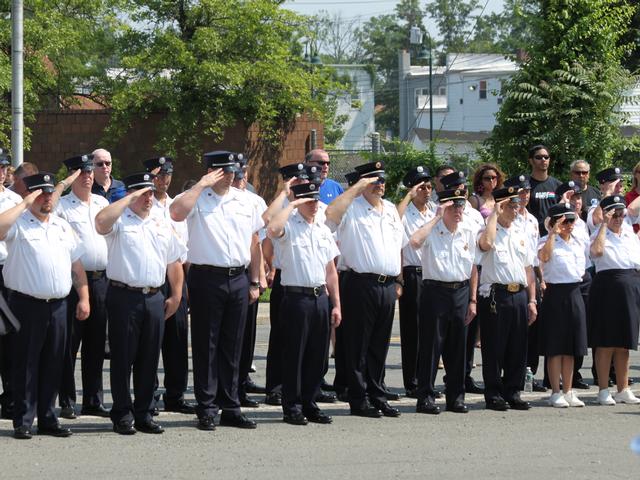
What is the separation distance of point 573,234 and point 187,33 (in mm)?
16842

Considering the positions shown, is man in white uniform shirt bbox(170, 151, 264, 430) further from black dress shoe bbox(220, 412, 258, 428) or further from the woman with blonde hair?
the woman with blonde hair

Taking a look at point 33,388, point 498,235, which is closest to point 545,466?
point 498,235

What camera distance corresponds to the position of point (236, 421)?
9.79 meters

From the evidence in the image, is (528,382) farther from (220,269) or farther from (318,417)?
(220,269)

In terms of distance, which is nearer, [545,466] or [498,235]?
[545,466]

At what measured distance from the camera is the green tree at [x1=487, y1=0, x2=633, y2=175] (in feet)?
60.7

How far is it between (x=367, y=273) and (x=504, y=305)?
1.36 metres

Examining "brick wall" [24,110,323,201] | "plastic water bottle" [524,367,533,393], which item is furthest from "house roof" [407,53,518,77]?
"plastic water bottle" [524,367,533,393]

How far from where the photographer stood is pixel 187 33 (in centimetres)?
2666

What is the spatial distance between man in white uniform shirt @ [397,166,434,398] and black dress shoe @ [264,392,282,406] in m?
1.28

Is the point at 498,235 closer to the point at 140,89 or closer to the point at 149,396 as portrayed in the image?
the point at 149,396

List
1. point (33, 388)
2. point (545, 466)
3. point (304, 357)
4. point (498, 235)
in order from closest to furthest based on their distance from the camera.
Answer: point (545, 466) < point (33, 388) < point (304, 357) < point (498, 235)

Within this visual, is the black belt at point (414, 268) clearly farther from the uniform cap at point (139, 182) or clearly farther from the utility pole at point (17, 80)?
the utility pole at point (17, 80)

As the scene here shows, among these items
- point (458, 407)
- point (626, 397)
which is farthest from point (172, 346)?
point (626, 397)
